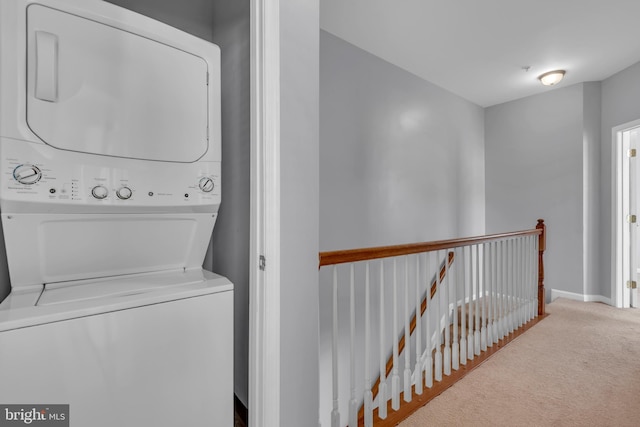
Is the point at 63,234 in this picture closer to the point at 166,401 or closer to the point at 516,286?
the point at 166,401

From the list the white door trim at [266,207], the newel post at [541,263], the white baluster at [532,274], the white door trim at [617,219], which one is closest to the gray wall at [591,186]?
the white door trim at [617,219]

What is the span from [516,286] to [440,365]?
54.3 inches

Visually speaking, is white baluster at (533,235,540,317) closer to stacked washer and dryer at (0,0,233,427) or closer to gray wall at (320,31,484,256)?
gray wall at (320,31,484,256)

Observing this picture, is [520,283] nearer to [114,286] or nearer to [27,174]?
[114,286]

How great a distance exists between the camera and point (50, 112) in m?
0.89

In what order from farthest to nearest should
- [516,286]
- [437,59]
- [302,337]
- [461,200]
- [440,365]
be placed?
[461,200] → [437,59] → [516,286] → [440,365] → [302,337]

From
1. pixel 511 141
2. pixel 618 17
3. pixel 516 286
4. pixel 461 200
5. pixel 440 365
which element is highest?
pixel 618 17

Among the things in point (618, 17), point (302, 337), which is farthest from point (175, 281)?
point (618, 17)

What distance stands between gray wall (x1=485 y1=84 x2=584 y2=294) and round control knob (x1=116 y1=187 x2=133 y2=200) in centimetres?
458

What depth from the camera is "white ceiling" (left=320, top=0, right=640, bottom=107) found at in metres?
2.31

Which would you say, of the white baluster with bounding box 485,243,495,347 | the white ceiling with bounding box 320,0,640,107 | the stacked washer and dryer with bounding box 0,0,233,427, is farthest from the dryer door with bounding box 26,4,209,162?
the white baluster with bounding box 485,243,495,347

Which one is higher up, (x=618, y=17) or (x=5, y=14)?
(x=618, y=17)

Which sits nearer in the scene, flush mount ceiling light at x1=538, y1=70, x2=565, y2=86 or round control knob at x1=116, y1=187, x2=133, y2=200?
round control knob at x1=116, y1=187, x2=133, y2=200

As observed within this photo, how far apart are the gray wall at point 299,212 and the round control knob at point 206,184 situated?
0.32 meters
